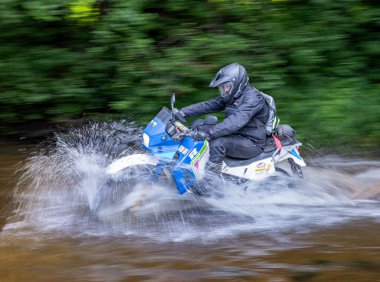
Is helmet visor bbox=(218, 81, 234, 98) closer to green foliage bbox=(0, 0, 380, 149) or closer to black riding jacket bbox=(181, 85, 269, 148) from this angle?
black riding jacket bbox=(181, 85, 269, 148)

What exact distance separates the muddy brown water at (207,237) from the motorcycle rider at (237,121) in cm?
61

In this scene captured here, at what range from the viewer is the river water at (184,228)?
18.0 ft

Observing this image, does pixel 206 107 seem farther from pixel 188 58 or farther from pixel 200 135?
pixel 188 58

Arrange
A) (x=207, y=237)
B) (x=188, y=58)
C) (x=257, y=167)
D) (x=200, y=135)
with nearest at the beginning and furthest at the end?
(x=207, y=237)
(x=200, y=135)
(x=257, y=167)
(x=188, y=58)

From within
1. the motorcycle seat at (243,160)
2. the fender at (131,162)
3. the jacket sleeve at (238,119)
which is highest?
the jacket sleeve at (238,119)

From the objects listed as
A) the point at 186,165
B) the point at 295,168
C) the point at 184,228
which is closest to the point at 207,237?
the point at 184,228

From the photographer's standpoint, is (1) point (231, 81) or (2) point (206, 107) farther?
(2) point (206, 107)

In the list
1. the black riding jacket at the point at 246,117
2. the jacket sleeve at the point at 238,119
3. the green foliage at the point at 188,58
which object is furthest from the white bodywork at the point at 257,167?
the green foliage at the point at 188,58

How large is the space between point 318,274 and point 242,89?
2.49m

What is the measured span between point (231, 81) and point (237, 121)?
48cm

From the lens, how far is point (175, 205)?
720 cm

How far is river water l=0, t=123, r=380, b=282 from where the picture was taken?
549 cm

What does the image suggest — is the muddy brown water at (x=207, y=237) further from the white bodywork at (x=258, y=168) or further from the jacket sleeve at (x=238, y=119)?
the jacket sleeve at (x=238, y=119)

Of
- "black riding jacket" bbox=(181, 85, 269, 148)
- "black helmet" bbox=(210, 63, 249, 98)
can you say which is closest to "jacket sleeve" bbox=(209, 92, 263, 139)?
"black riding jacket" bbox=(181, 85, 269, 148)
